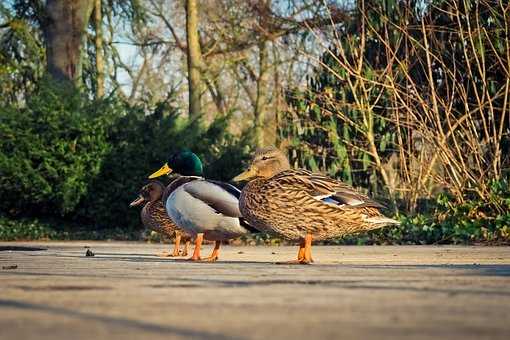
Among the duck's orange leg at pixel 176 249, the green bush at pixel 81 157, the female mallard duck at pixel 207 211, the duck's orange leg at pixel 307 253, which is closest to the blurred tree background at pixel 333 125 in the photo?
the green bush at pixel 81 157

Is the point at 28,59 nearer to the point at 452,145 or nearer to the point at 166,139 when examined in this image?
the point at 166,139

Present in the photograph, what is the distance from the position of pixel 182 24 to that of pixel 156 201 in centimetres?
3189

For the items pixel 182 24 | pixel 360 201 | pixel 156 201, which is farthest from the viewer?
pixel 182 24

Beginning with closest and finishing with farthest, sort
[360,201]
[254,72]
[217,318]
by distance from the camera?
[217,318]
[360,201]
[254,72]

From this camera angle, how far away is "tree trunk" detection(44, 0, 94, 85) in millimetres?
29094

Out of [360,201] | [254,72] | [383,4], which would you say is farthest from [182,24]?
[360,201]

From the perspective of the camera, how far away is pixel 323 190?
10.5 m

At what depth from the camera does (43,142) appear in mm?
23359

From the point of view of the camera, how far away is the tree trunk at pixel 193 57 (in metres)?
31.8

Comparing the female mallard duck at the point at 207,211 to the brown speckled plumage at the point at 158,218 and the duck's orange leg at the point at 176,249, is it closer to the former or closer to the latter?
the duck's orange leg at the point at 176,249

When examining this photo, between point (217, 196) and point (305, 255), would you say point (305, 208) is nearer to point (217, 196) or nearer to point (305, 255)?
point (305, 255)

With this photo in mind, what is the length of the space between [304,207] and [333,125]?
37.5ft

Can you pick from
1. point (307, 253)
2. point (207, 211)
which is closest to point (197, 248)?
point (207, 211)

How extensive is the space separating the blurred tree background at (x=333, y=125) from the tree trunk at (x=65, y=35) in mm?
36
